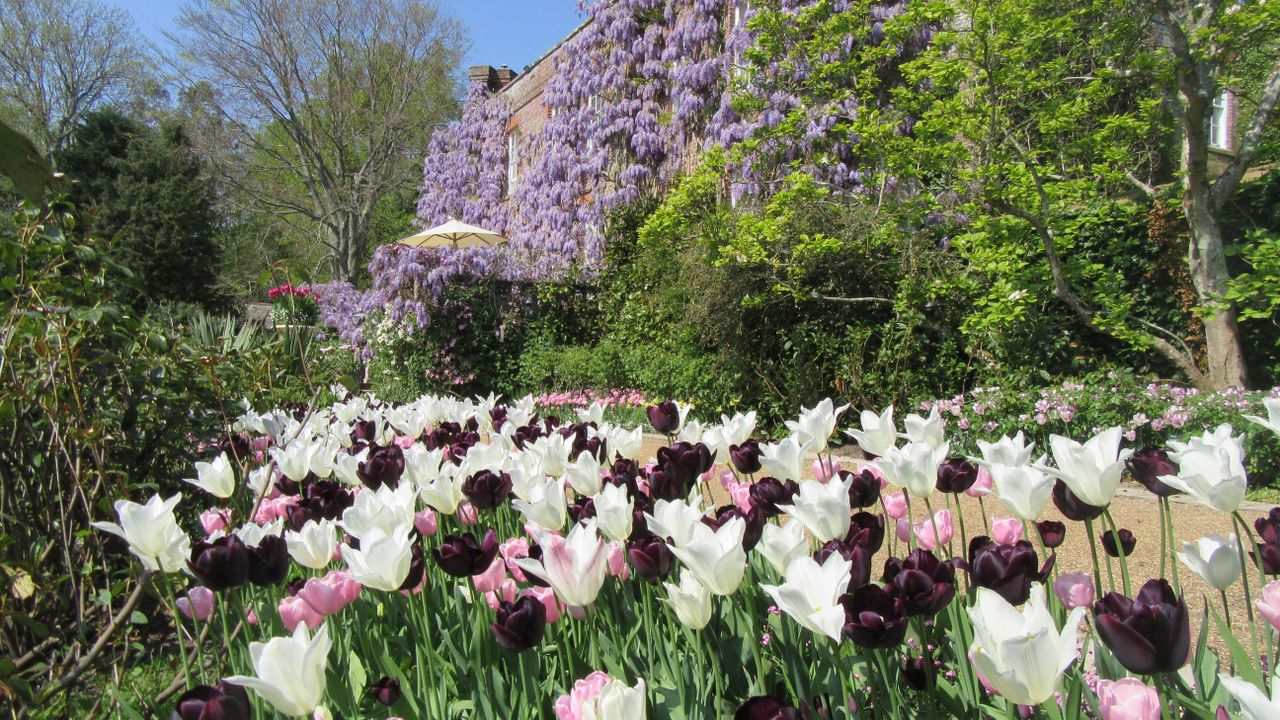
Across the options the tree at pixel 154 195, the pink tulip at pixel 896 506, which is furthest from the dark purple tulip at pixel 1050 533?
the tree at pixel 154 195

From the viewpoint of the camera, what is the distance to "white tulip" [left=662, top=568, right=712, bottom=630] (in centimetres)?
120

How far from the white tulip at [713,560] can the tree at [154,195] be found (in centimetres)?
2543

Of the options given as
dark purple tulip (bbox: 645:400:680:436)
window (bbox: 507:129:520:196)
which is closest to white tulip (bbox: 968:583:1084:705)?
dark purple tulip (bbox: 645:400:680:436)

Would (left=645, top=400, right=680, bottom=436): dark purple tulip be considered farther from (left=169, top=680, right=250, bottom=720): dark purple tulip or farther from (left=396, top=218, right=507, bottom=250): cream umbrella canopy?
(left=396, top=218, right=507, bottom=250): cream umbrella canopy

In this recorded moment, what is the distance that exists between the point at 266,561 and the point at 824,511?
3.21 ft

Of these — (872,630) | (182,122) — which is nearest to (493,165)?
(182,122)

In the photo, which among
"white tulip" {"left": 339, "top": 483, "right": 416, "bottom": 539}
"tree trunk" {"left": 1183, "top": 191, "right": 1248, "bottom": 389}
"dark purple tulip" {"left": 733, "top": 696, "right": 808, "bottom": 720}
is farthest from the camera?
"tree trunk" {"left": 1183, "top": 191, "right": 1248, "bottom": 389}

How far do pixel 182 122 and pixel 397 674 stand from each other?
2480 cm

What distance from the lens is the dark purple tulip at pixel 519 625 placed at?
3.99 ft

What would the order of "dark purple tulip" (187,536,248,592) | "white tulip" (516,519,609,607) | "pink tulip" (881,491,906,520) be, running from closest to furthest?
1. "white tulip" (516,519,609,607)
2. "dark purple tulip" (187,536,248,592)
3. "pink tulip" (881,491,906,520)

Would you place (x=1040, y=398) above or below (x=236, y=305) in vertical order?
below

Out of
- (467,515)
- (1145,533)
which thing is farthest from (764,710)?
(1145,533)

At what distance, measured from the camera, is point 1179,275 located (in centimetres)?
642

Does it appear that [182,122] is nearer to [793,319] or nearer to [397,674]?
[793,319]
